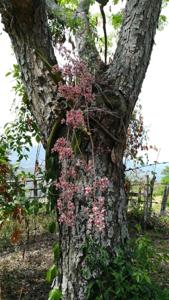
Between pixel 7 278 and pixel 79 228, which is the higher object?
pixel 79 228

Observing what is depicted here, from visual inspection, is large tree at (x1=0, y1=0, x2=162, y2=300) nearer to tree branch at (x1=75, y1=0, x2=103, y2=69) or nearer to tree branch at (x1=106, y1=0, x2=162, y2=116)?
tree branch at (x1=106, y1=0, x2=162, y2=116)

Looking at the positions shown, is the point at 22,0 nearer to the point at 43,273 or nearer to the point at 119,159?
the point at 119,159

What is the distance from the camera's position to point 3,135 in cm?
504

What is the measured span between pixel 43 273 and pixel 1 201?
146 cm

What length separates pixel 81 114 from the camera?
8.44 ft

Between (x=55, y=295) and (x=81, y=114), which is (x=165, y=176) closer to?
(x=55, y=295)

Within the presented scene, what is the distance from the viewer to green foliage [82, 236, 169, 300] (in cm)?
267

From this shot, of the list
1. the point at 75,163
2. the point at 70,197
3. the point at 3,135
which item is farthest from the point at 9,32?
the point at 3,135

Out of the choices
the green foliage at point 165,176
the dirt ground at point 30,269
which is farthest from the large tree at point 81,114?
the green foliage at point 165,176

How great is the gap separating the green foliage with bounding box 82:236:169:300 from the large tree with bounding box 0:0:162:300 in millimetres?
61

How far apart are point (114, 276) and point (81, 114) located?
1.08 metres

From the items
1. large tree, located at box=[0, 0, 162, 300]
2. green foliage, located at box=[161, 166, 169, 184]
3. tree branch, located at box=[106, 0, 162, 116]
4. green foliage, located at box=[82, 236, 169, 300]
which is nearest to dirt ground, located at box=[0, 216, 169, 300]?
green foliage, located at box=[82, 236, 169, 300]

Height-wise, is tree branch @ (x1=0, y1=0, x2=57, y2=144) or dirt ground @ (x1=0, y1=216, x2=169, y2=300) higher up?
Answer: tree branch @ (x1=0, y1=0, x2=57, y2=144)

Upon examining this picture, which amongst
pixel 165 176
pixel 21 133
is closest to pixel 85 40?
pixel 21 133
